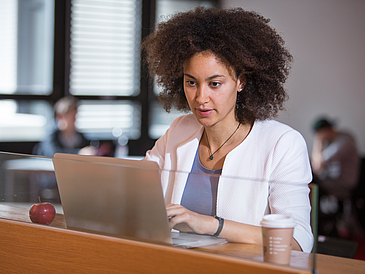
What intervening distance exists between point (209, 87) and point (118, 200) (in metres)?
0.62

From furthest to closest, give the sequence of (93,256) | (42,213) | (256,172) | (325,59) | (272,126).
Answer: (325,59)
(272,126)
(256,172)
(42,213)
(93,256)

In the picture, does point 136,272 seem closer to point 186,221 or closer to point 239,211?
point 186,221

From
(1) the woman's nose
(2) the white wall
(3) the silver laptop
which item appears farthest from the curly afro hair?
(2) the white wall

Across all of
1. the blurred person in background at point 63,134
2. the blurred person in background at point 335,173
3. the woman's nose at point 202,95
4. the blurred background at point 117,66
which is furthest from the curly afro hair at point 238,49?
the blurred background at point 117,66

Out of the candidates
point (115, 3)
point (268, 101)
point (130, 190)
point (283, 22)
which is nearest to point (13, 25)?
point (115, 3)

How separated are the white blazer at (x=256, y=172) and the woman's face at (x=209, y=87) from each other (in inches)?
5.8

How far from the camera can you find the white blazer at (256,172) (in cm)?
80

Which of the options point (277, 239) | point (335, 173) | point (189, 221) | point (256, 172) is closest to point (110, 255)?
point (189, 221)

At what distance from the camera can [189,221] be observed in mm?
890

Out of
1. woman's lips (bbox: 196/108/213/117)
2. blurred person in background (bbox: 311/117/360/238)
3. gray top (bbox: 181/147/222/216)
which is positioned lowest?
blurred person in background (bbox: 311/117/360/238)

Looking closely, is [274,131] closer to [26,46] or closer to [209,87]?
[209,87]

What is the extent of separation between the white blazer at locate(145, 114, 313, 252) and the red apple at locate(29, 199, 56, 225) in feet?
1.06

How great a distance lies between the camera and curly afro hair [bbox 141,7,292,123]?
4.69 ft

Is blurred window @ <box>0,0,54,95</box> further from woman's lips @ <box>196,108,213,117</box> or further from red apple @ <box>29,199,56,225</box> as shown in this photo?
red apple @ <box>29,199,56,225</box>
